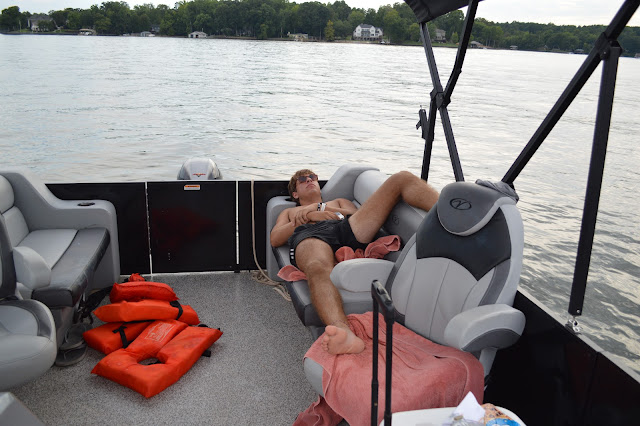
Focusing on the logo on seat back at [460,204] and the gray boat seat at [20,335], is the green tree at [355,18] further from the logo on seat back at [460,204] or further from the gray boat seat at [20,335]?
the gray boat seat at [20,335]

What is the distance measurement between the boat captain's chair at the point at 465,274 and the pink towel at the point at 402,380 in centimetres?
6

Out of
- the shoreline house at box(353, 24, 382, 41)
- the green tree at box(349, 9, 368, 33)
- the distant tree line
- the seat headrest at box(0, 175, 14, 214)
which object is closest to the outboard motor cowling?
the seat headrest at box(0, 175, 14, 214)

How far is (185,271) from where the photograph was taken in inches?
144

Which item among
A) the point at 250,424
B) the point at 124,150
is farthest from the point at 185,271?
the point at 124,150

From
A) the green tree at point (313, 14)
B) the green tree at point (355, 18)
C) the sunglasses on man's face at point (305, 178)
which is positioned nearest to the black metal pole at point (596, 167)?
the sunglasses on man's face at point (305, 178)

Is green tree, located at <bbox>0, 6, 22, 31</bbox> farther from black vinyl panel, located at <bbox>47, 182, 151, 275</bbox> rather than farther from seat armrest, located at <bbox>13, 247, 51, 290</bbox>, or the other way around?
seat armrest, located at <bbox>13, 247, 51, 290</bbox>

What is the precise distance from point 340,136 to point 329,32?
37545 mm

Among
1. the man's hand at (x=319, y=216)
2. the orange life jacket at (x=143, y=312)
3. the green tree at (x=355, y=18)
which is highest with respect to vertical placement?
the green tree at (x=355, y=18)

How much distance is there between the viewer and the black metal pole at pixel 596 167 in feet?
5.43

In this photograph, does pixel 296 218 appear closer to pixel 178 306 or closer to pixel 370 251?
pixel 370 251

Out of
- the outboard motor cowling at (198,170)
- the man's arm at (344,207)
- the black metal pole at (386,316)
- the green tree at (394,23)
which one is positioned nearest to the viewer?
the black metal pole at (386,316)

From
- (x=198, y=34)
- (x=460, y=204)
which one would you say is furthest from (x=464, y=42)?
(x=198, y=34)

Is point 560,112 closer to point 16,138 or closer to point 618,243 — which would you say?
point 618,243

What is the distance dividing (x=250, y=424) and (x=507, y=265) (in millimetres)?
1262
